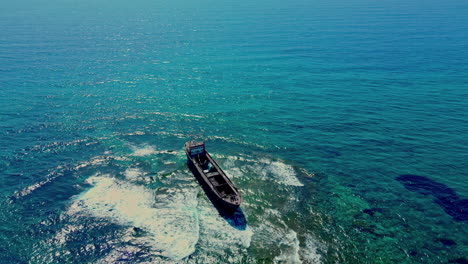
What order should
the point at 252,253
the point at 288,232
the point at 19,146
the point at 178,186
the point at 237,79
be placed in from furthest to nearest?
the point at 237,79 < the point at 19,146 < the point at 178,186 < the point at 288,232 < the point at 252,253

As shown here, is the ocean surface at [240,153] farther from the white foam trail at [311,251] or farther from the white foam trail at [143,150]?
the white foam trail at [143,150]

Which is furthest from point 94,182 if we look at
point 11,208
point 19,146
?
point 19,146

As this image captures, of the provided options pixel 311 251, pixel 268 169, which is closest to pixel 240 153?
pixel 268 169

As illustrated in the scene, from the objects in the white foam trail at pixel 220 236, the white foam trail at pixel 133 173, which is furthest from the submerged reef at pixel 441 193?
the white foam trail at pixel 133 173

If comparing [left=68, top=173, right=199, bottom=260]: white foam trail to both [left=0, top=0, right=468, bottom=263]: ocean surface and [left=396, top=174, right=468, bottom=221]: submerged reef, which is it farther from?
[left=396, top=174, right=468, bottom=221]: submerged reef

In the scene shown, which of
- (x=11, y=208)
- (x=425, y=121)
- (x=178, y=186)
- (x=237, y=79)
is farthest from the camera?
(x=237, y=79)

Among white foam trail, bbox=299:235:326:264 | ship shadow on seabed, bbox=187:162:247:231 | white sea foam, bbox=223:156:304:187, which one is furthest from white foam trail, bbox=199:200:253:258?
white sea foam, bbox=223:156:304:187

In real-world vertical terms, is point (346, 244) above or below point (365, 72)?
below

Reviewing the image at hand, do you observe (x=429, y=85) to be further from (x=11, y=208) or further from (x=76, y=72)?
(x=76, y=72)
